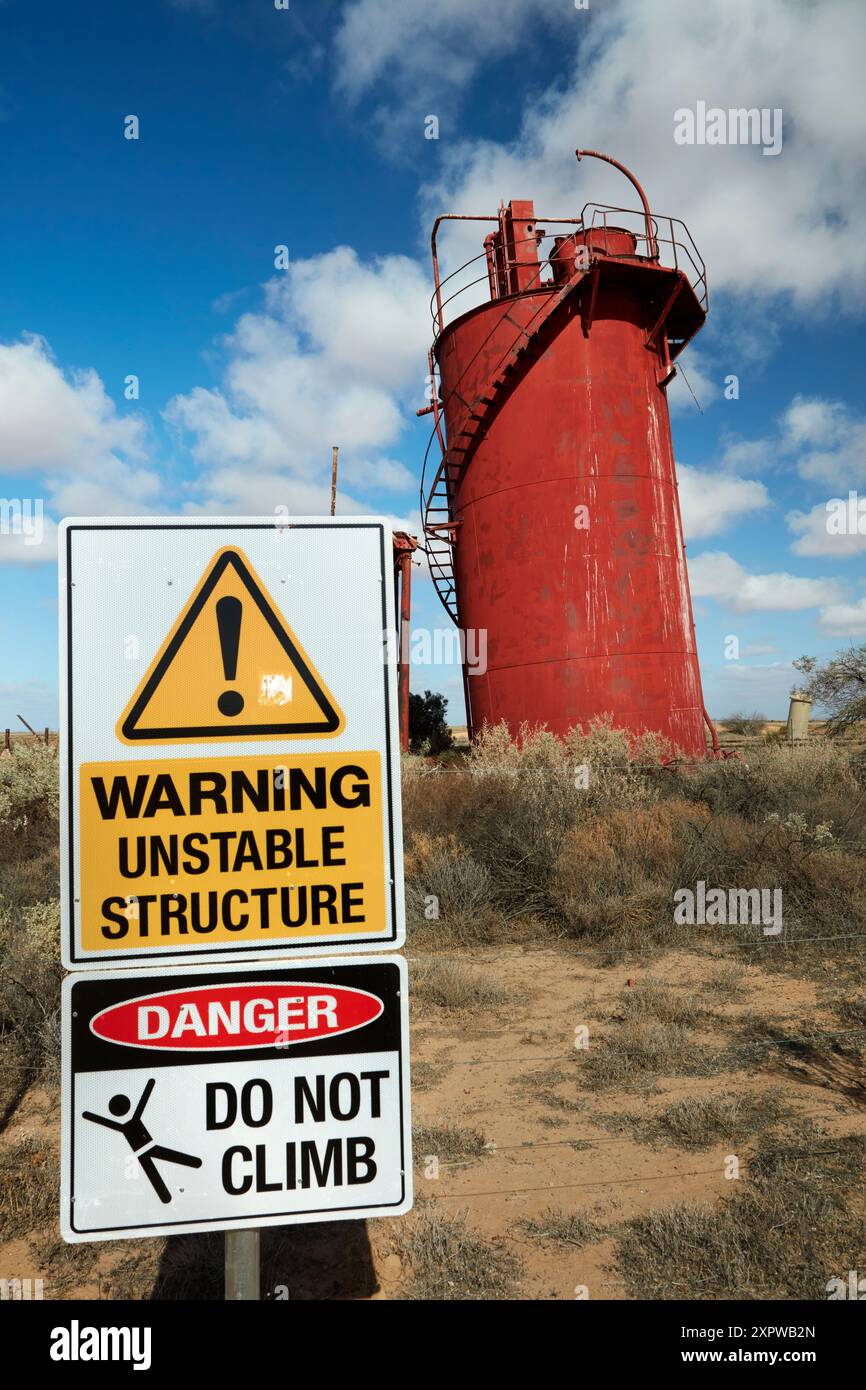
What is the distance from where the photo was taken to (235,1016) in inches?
66.8

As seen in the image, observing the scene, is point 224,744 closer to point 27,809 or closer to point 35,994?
point 35,994

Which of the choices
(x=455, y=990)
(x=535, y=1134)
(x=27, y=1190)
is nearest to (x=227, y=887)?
(x=27, y=1190)

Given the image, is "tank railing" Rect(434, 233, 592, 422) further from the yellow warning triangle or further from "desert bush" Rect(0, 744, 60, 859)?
the yellow warning triangle

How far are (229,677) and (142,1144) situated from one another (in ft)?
3.11

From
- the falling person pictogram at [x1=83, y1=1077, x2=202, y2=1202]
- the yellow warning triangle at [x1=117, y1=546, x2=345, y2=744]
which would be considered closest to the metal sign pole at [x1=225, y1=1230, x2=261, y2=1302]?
the falling person pictogram at [x1=83, y1=1077, x2=202, y2=1202]

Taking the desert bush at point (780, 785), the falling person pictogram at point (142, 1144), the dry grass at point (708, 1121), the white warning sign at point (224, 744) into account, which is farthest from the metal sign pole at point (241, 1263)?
the desert bush at point (780, 785)

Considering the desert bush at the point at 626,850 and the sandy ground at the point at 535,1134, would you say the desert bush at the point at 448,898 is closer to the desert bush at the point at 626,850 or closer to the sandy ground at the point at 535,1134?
the desert bush at the point at 626,850

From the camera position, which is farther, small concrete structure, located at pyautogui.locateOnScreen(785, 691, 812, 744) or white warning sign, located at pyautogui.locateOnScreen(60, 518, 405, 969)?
small concrete structure, located at pyautogui.locateOnScreen(785, 691, 812, 744)

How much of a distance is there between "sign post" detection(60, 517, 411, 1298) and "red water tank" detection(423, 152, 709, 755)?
14.2m

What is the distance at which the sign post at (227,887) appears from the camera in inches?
65.4

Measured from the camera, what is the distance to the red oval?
1.67 metres

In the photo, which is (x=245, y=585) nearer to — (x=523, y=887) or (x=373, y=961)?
(x=373, y=961)
